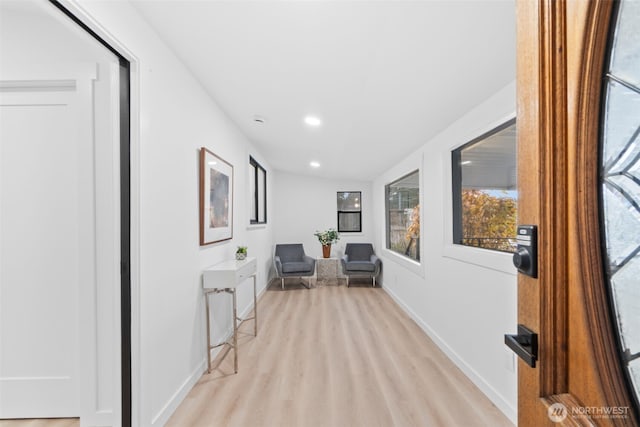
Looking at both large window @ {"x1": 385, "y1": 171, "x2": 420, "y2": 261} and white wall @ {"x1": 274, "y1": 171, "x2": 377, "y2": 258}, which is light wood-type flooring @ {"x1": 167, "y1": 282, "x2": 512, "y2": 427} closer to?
large window @ {"x1": 385, "y1": 171, "x2": 420, "y2": 261}

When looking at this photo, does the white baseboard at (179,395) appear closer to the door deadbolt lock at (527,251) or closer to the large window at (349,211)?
the door deadbolt lock at (527,251)

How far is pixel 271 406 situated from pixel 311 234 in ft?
14.9

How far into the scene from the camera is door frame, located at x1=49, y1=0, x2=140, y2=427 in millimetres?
1464

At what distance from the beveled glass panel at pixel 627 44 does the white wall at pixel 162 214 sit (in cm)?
166

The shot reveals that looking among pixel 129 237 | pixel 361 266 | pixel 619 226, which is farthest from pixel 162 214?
pixel 361 266

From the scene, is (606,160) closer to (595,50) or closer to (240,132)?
(595,50)

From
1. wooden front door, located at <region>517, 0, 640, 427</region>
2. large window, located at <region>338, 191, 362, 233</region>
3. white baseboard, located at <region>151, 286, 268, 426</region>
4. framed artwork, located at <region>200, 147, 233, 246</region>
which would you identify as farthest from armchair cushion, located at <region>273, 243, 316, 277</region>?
wooden front door, located at <region>517, 0, 640, 427</region>

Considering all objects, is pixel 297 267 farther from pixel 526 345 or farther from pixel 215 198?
pixel 526 345

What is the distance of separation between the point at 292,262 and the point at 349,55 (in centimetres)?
431

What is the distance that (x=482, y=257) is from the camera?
202 cm

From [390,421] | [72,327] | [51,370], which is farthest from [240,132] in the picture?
[390,421]

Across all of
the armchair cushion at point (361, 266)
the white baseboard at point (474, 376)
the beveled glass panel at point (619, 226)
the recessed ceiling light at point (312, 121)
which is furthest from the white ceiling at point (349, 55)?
the armchair cushion at point (361, 266)

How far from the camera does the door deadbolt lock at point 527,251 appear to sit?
0.55 meters

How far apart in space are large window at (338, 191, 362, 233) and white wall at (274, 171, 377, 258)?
0.31ft
